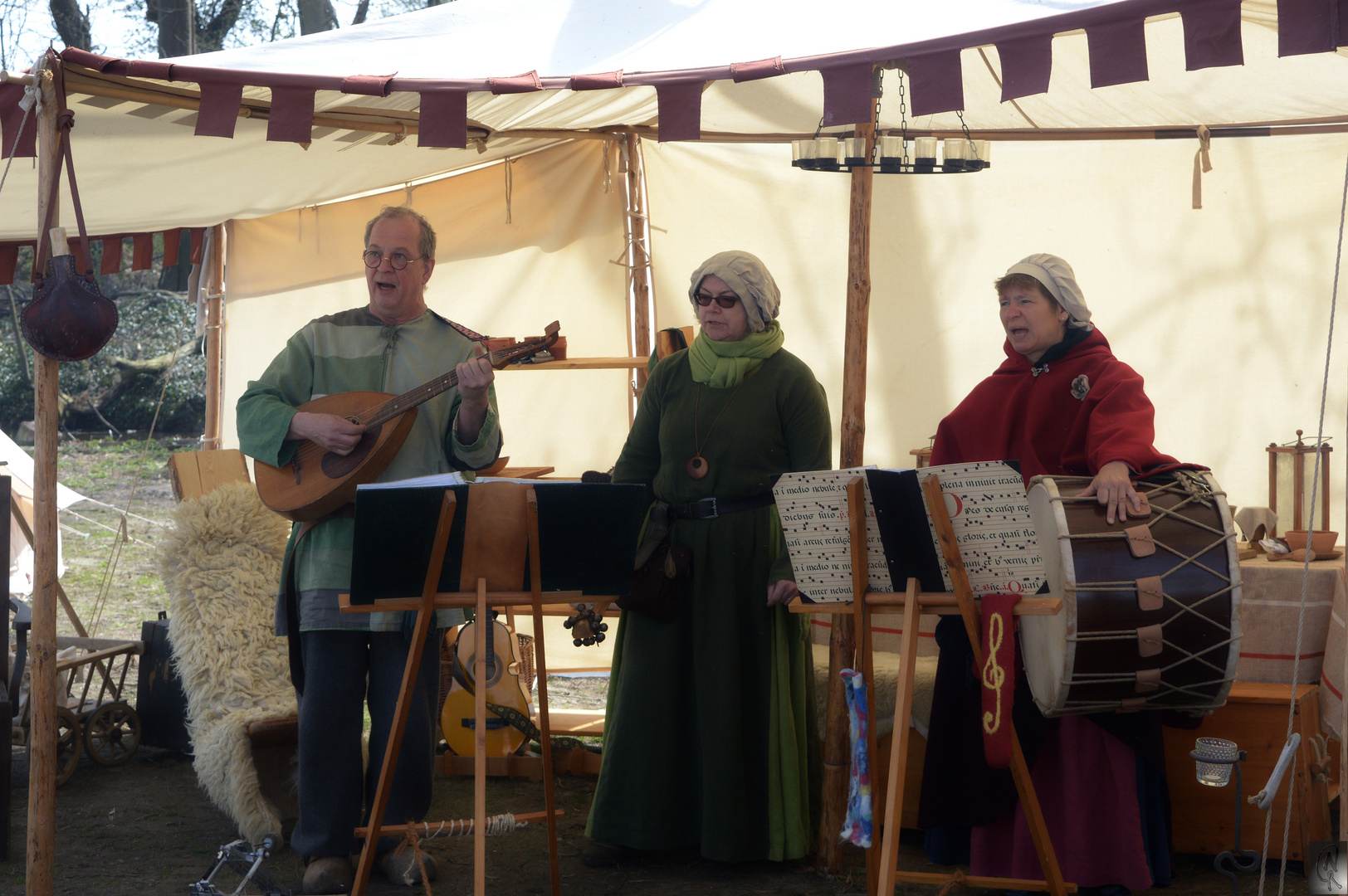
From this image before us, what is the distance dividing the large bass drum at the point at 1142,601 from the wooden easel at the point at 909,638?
0.22 m

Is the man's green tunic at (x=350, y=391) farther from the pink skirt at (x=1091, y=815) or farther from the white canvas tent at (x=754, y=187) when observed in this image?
the pink skirt at (x=1091, y=815)

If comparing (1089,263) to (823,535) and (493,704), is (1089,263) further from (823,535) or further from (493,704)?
(493,704)

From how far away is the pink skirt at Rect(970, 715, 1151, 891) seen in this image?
3.39 meters

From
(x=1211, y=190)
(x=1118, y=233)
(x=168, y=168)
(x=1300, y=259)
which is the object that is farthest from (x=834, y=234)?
(x=168, y=168)

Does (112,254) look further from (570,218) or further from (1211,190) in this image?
(1211,190)

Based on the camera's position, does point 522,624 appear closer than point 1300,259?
No

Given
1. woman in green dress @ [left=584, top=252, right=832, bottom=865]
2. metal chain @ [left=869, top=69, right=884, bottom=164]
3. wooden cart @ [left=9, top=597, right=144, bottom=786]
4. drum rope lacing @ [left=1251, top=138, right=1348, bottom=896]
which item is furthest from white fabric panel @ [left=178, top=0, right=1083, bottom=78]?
wooden cart @ [left=9, top=597, right=144, bottom=786]

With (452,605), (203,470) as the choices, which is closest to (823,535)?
(452,605)

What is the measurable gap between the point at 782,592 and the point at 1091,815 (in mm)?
1068

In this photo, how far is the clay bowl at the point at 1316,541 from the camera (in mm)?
4098

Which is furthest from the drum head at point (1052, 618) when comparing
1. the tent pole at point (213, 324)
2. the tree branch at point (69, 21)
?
the tree branch at point (69, 21)

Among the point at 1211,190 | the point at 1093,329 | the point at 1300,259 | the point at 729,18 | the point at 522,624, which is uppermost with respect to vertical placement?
the point at 729,18

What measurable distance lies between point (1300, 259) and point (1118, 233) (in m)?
0.74

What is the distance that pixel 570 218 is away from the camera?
19.8 ft
